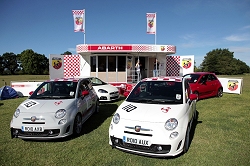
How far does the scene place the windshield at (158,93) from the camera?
13.5 ft

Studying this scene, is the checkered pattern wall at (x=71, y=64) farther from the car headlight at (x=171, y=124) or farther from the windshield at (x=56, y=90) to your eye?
the car headlight at (x=171, y=124)

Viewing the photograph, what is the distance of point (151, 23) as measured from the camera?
17.1 meters

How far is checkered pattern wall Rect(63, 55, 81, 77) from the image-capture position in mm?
16734

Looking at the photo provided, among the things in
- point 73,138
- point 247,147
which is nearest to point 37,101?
point 73,138

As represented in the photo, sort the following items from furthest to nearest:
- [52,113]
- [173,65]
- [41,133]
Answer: [173,65]
[52,113]
[41,133]

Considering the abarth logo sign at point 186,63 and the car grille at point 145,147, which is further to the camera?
the abarth logo sign at point 186,63

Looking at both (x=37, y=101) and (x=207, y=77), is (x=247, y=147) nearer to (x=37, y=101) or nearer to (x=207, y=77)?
(x=37, y=101)

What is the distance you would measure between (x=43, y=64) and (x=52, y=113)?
87.1m

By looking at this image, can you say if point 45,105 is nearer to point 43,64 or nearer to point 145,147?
point 145,147

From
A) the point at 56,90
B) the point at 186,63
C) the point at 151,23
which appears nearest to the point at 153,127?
the point at 56,90

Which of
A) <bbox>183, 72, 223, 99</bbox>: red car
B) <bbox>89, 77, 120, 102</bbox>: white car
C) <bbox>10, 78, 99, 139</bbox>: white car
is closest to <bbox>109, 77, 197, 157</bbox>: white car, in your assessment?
<bbox>10, 78, 99, 139</bbox>: white car

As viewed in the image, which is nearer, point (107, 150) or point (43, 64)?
point (107, 150)

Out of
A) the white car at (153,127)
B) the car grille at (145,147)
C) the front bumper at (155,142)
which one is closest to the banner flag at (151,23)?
the white car at (153,127)

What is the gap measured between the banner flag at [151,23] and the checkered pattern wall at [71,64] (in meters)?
7.40
